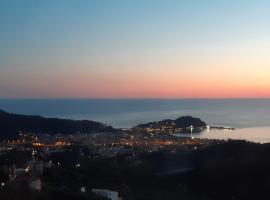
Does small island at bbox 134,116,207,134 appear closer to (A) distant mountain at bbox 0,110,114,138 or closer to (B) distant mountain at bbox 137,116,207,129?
(B) distant mountain at bbox 137,116,207,129

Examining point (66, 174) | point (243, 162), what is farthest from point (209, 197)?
point (66, 174)

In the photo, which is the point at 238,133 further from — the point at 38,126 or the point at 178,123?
the point at 38,126

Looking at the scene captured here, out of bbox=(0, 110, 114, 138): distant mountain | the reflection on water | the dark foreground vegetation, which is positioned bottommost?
the reflection on water

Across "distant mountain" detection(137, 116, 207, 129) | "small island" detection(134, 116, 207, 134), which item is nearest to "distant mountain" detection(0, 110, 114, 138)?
"small island" detection(134, 116, 207, 134)

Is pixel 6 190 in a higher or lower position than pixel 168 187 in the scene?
higher

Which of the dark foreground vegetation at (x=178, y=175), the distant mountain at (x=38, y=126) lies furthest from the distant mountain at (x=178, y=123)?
the dark foreground vegetation at (x=178, y=175)

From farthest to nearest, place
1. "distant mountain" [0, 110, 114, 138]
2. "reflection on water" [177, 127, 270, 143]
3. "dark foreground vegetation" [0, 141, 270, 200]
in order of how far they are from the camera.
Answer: "reflection on water" [177, 127, 270, 143] < "distant mountain" [0, 110, 114, 138] < "dark foreground vegetation" [0, 141, 270, 200]

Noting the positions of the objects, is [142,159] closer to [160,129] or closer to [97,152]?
[97,152]

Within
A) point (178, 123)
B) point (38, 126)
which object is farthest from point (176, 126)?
point (38, 126)
